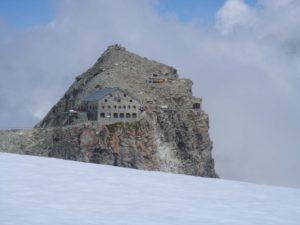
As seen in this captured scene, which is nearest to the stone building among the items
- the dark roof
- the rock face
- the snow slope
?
the dark roof

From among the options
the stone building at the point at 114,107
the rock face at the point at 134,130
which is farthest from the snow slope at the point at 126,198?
the stone building at the point at 114,107

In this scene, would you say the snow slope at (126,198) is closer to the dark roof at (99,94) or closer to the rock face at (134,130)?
the rock face at (134,130)

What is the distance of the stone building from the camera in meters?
98.7

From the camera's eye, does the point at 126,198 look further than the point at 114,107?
No

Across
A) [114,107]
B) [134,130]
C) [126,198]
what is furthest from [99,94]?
[126,198]

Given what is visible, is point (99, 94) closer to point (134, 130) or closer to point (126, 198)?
point (134, 130)

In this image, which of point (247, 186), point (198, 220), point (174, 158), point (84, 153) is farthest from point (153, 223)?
point (174, 158)

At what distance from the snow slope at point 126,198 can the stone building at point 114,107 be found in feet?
272

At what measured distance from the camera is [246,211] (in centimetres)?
1091

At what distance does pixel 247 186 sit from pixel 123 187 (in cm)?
362

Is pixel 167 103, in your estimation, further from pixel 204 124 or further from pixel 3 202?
pixel 3 202

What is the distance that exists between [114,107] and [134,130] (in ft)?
26.5

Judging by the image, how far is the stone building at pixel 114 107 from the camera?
9869 centimetres

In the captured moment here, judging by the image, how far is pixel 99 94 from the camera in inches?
4053
